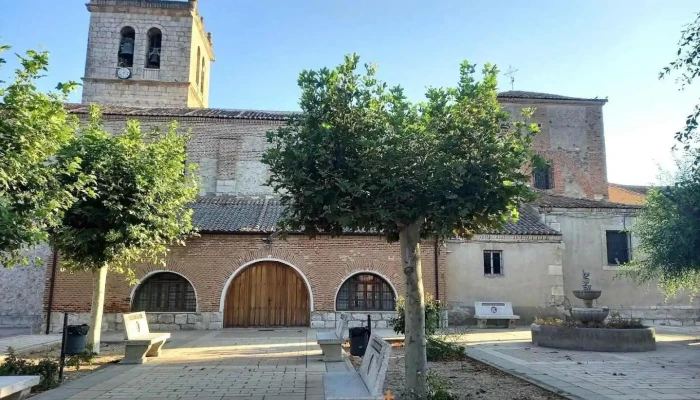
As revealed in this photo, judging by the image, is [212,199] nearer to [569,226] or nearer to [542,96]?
[569,226]

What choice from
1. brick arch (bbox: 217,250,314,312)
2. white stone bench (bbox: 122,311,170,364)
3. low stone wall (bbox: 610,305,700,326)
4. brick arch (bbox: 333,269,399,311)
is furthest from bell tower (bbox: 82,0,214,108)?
low stone wall (bbox: 610,305,700,326)

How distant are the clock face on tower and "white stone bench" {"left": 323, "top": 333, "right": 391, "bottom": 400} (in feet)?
90.6

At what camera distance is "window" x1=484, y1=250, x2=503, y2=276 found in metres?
18.5

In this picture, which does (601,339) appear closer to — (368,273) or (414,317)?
(414,317)

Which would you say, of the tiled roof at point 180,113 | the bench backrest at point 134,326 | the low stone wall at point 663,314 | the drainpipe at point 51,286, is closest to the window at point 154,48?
the tiled roof at point 180,113

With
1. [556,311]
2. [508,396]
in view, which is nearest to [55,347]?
[508,396]

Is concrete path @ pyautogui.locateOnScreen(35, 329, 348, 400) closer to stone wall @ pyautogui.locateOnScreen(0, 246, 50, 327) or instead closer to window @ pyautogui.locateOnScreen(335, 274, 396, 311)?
window @ pyautogui.locateOnScreen(335, 274, 396, 311)

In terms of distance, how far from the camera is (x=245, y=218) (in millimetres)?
18891

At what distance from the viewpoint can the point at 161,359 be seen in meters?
10.4

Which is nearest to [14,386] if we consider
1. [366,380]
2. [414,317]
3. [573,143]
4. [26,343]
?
[366,380]

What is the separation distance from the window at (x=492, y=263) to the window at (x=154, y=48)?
72.3ft

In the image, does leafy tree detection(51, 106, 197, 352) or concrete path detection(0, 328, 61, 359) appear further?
concrete path detection(0, 328, 61, 359)

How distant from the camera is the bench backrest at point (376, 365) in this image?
16.3 feet

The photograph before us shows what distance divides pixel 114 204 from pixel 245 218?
337 inches
